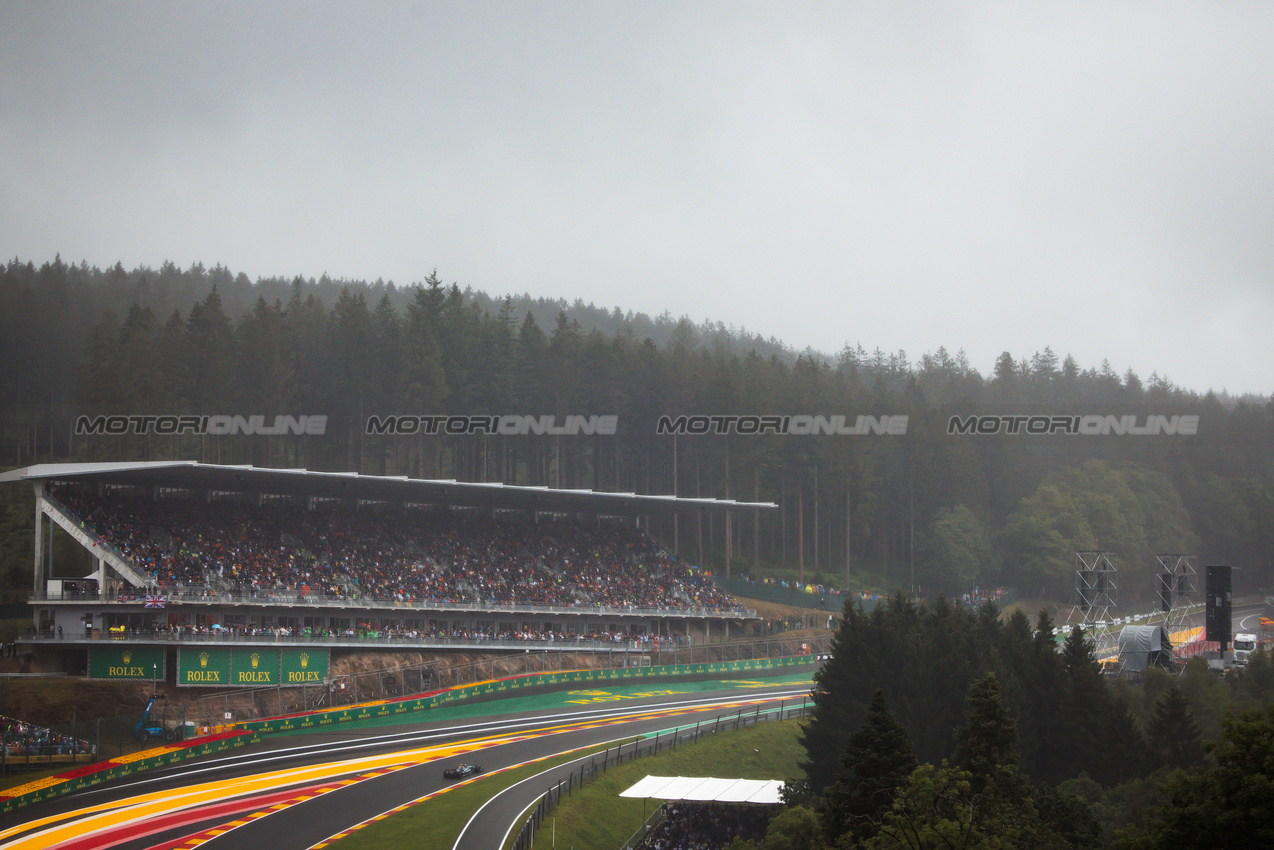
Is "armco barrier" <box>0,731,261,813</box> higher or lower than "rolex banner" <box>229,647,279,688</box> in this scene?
lower

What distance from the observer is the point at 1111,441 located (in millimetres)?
110812

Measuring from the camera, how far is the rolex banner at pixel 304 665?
46406 mm

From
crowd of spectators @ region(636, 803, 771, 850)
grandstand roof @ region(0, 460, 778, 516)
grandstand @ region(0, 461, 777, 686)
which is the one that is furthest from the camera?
grandstand roof @ region(0, 460, 778, 516)

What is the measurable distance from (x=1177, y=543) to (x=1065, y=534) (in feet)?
66.3

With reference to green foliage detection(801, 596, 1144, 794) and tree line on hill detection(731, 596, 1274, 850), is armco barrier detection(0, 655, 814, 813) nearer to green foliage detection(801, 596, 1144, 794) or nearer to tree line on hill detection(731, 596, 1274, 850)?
tree line on hill detection(731, 596, 1274, 850)

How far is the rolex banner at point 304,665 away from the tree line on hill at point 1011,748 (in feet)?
71.9

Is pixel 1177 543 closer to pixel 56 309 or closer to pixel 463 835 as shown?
pixel 463 835

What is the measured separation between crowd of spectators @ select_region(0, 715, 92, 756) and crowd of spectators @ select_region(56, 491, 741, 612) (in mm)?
8831

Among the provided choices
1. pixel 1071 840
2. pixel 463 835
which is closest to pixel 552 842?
pixel 463 835

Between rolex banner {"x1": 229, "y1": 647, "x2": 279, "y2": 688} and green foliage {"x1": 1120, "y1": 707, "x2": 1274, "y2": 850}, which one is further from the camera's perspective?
rolex banner {"x1": 229, "y1": 647, "x2": 279, "y2": 688}

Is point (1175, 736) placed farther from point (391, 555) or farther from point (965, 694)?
point (391, 555)

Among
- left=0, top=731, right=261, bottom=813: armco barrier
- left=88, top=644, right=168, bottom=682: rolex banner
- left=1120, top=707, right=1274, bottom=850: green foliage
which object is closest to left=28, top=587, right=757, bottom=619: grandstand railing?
left=88, top=644, right=168, bottom=682: rolex banner

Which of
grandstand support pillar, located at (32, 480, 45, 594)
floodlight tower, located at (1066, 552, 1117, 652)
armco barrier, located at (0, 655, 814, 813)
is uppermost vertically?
grandstand support pillar, located at (32, 480, 45, 594)

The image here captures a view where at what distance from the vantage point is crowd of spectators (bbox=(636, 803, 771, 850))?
32781 millimetres
